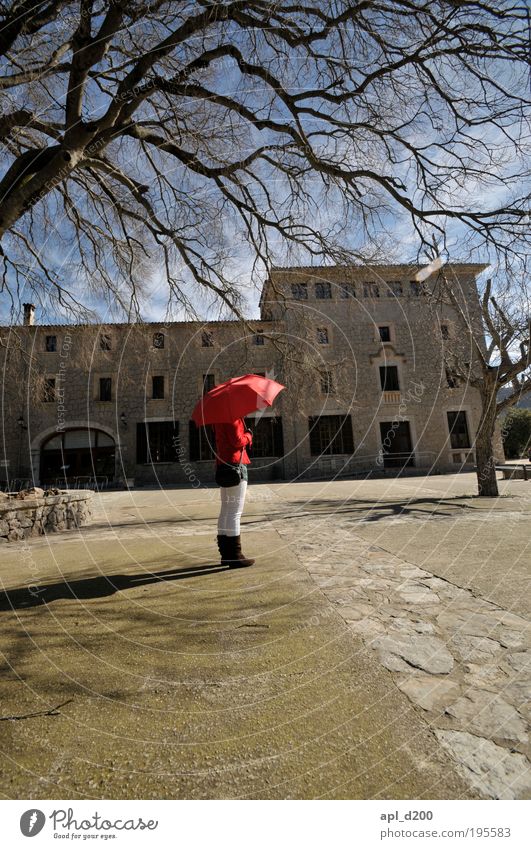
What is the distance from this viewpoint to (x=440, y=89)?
3932mm

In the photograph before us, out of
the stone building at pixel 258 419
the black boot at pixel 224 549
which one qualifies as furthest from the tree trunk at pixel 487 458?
the stone building at pixel 258 419

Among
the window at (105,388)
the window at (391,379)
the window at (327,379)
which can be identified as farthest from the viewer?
the window at (391,379)

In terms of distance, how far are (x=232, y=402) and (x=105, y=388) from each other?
759 inches

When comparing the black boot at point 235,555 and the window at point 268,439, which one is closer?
the black boot at point 235,555

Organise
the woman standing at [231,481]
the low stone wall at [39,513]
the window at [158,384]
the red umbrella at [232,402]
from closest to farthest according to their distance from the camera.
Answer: the red umbrella at [232,402] → the woman standing at [231,481] → the low stone wall at [39,513] → the window at [158,384]

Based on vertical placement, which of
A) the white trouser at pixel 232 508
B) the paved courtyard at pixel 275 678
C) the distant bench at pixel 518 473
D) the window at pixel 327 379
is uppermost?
A: the window at pixel 327 379

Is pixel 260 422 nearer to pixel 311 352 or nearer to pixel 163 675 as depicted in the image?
pixel 311 352

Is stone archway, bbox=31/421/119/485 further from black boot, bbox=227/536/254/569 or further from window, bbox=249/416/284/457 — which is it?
black boot, bbox=227/536/254/569

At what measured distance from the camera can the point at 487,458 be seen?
359 inches

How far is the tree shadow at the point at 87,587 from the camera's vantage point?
3244 millimetres

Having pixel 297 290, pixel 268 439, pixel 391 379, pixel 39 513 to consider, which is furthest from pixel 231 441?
pixel 391 379

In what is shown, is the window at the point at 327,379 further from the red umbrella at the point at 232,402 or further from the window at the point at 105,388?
the window at the point at 105,388
